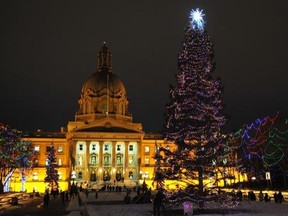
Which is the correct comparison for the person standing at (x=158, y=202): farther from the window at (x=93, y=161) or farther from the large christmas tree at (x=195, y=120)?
the window at (x=93, y=161)

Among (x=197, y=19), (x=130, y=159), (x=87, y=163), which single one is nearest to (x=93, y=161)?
(x=87, y=163)

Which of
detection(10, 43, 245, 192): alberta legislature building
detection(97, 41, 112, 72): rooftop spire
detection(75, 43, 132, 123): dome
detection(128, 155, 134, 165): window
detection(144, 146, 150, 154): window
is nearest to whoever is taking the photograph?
detection(10, 43, 245, 192): alberta legislature building

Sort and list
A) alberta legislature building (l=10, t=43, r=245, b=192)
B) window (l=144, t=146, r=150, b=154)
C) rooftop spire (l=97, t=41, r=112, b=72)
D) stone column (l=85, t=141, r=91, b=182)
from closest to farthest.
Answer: alberta legislature building (l=10, t=43, r=245, b=192) → stone column (l=85, t=141, r=91, b=182) → window (l=144, t=146, r=150, b=154) → rooftop spire (l=97, t=41, r=112, b=72)

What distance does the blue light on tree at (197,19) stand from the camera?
34.6 m

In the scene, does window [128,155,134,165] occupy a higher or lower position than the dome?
lower

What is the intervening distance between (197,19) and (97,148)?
86.6 meters

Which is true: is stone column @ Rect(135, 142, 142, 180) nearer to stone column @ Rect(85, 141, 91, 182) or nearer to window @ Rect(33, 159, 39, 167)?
stone column @ Rect(85, 141, 91, 182)

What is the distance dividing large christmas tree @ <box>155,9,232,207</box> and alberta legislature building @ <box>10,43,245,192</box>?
73067 mm

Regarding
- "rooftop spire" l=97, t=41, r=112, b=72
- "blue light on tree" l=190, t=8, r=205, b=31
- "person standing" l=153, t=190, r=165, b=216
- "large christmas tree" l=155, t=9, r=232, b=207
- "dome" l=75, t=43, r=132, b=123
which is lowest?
"person standing" l=153, t=190, r=165, b=216

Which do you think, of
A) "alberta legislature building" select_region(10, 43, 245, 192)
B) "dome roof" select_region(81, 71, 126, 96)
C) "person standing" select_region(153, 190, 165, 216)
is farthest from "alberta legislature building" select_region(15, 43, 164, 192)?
"person standing" select_region(153, 190, 165, 216)

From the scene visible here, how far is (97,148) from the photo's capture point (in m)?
118

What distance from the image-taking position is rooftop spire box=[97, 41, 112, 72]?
138250mm

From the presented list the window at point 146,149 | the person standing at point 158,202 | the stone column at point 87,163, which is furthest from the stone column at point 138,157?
the person standing at point 158,202

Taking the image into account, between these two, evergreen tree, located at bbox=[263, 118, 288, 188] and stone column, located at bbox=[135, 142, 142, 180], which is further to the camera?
stone column, located at bbox=[135, 142, 142, 180]
